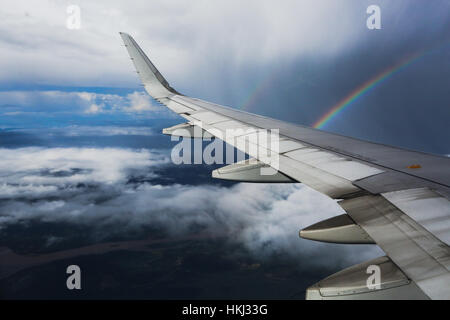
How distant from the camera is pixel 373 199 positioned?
2.71 m

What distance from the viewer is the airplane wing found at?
1728 millimetres

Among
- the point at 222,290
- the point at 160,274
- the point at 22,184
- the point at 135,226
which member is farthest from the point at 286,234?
the point at 22,184

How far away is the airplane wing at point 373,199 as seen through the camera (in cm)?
173

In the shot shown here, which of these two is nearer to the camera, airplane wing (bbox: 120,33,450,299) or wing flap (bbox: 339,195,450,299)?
wing flap (bbox: 339,195,450,299)

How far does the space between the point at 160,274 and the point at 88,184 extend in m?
112

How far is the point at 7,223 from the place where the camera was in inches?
4857

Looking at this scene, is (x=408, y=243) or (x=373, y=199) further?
(x=373, y=199)

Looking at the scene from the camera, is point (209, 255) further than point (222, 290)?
Yes

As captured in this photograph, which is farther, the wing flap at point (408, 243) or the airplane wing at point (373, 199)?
the airplane wing at point (373, 199)
